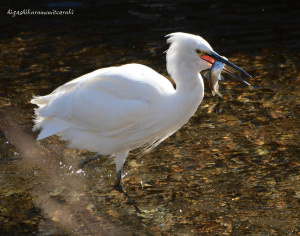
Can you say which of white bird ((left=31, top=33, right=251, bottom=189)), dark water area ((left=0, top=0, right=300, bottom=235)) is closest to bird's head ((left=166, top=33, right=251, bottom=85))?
white bird ((left=31, top=33, right=251, bottom=189))

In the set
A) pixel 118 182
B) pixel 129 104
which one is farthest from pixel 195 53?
pixel 118 182

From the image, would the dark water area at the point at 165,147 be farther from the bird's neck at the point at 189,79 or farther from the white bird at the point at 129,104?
the bird's neck at the point at 189,79

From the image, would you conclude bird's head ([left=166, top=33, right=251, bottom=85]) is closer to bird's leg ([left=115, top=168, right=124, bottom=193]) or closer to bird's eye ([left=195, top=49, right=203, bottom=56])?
bird's eye ([left=195, top=49, right=203, bottom=56])

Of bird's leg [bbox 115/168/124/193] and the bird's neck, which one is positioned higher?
the bird's neck

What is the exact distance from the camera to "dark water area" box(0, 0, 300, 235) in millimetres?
4434

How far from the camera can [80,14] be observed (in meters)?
9.82

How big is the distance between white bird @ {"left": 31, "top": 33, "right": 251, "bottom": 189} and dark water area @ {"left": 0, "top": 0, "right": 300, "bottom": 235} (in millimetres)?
457

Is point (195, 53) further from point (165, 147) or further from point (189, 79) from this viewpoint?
point (165, 147)

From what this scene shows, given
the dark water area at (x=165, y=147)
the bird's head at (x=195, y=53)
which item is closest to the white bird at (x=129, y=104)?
the bird's head at (x=195, y=53)

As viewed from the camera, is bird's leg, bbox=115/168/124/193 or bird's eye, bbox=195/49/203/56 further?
bird's leg, bbox=115/168/124/193

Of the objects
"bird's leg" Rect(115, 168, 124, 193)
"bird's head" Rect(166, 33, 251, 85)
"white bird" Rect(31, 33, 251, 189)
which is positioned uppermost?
"bird's head" Rect(166, 33, 251, 85)

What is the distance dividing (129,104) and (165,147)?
1327 mm

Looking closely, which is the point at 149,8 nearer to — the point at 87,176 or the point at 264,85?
the point at 264,85

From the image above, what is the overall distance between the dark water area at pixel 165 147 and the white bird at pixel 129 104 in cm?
46
